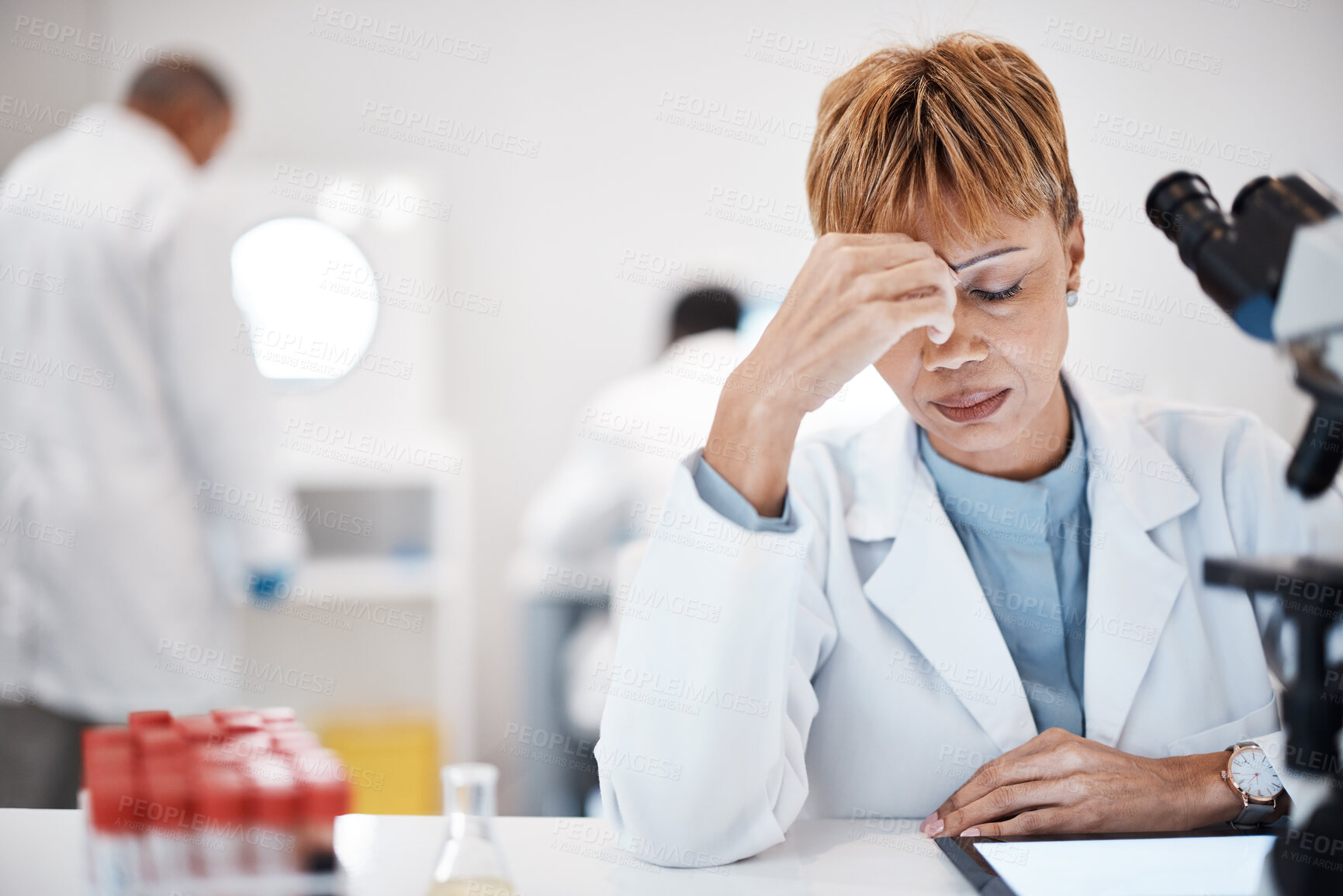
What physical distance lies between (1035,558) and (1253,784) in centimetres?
29

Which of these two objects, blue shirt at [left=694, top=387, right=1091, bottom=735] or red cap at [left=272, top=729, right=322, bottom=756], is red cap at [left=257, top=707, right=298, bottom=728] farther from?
blue shirt at [left=694, top=387, right=1091, bottom=735]

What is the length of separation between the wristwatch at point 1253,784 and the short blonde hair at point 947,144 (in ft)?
1.70

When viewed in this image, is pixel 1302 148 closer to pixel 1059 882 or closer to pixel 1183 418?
pixel 1183 418

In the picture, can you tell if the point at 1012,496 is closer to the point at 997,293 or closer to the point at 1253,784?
the point at 997,293

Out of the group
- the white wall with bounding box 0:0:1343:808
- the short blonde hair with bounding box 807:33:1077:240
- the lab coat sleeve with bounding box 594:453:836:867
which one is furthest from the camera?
the white wall with bounding box 0:0:1343:808

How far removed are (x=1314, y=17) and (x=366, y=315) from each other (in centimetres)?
269

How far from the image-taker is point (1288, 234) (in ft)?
2.21

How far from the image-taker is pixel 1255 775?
0.90 metres

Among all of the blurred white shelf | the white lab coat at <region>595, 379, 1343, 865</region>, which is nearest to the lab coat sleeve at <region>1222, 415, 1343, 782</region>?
the white lab coat at <region>595, 379, 1343, 865</region>

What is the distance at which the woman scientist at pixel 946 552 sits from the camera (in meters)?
0.86

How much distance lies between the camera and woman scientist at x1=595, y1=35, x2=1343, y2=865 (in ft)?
2.82

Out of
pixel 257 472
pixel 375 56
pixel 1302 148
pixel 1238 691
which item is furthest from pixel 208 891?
pixel 375 56

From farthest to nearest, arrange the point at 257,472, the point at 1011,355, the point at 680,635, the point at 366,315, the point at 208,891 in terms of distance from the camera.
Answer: the point at 366,315, the point at 257,472, the point at 1011,355, the point at 680,635, the point at 208,891

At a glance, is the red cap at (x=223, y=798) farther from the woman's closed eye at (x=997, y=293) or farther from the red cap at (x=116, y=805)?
the woman's closed eye at (x=997, y=293)
